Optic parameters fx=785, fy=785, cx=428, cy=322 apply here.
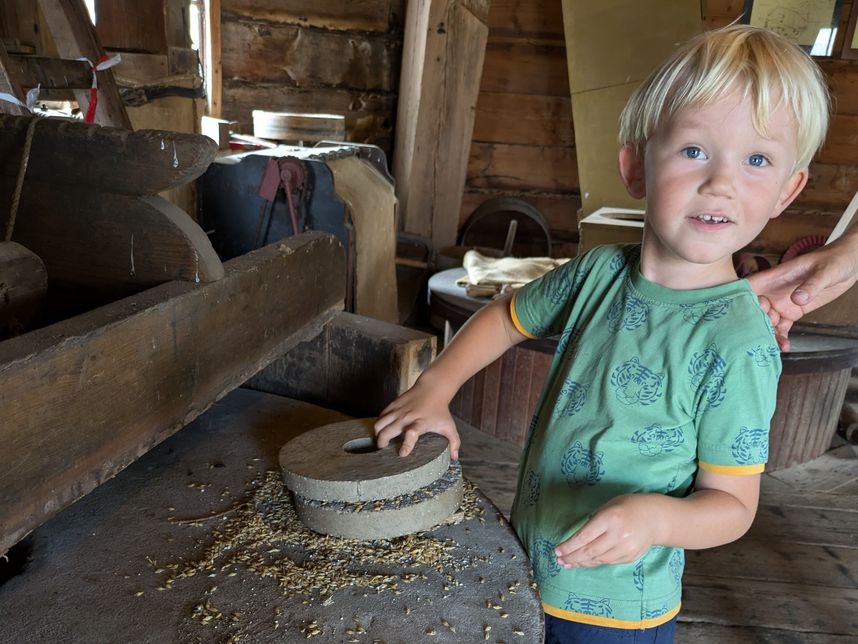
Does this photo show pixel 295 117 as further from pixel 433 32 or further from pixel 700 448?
pixel 700 448

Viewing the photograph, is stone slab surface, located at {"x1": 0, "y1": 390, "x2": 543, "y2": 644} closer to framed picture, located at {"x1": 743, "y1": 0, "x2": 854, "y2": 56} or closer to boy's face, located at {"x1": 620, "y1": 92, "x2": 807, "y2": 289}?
boy's face, located at {"x1": 620, "y1": 92, "x2": 807, "y2": 289}

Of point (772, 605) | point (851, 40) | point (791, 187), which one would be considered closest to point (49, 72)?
point (791, 187)

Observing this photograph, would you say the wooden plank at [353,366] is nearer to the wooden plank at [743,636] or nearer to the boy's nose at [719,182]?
the boy's nose at [719,182]

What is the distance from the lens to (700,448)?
3.33 ft

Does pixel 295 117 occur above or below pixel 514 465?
above

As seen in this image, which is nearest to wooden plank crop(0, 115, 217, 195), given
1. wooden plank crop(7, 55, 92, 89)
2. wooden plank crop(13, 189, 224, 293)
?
wooden plank crop(13, 189, 224, 293)

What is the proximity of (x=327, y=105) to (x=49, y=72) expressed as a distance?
278 cm

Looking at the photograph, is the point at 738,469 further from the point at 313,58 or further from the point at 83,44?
the point at 313,58

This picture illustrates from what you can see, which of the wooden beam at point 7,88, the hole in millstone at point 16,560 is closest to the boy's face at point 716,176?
the hole in millstone at point 16,560

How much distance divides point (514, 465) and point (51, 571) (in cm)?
218

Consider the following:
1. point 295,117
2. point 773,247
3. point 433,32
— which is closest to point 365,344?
point 295,117

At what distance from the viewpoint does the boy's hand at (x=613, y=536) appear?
0.87 m

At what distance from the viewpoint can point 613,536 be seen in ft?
2.86

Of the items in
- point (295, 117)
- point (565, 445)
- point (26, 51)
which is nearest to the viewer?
point (565, 445)
